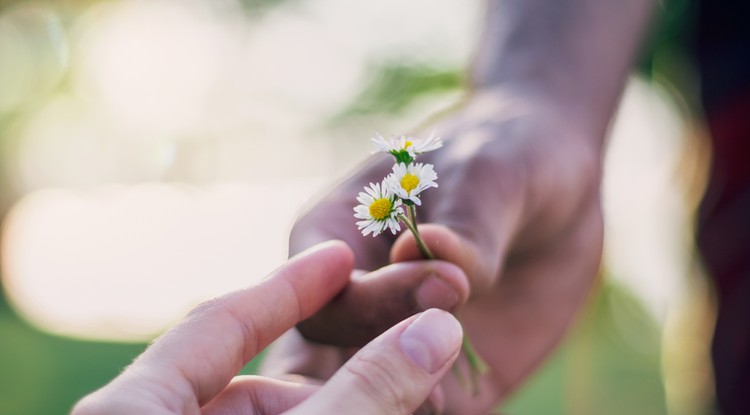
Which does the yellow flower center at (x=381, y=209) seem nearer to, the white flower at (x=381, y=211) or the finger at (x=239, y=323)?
the white flower at (x=381, y=211)

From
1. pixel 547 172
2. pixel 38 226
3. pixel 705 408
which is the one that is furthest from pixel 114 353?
pixel 547 172

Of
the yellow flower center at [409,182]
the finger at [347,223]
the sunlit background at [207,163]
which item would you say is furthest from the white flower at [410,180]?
the sunlit background at [207,163]

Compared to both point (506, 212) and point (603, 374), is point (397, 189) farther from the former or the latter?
point (603, 374)

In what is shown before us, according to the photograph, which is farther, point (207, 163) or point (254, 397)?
point (207, 163)

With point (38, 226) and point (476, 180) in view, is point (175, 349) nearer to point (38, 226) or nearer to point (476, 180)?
point (476, 180)

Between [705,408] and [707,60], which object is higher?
[707,60]

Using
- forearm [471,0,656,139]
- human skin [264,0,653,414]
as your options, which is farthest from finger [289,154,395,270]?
forearm [471,0,656,139]

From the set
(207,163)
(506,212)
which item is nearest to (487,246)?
(506,212)
